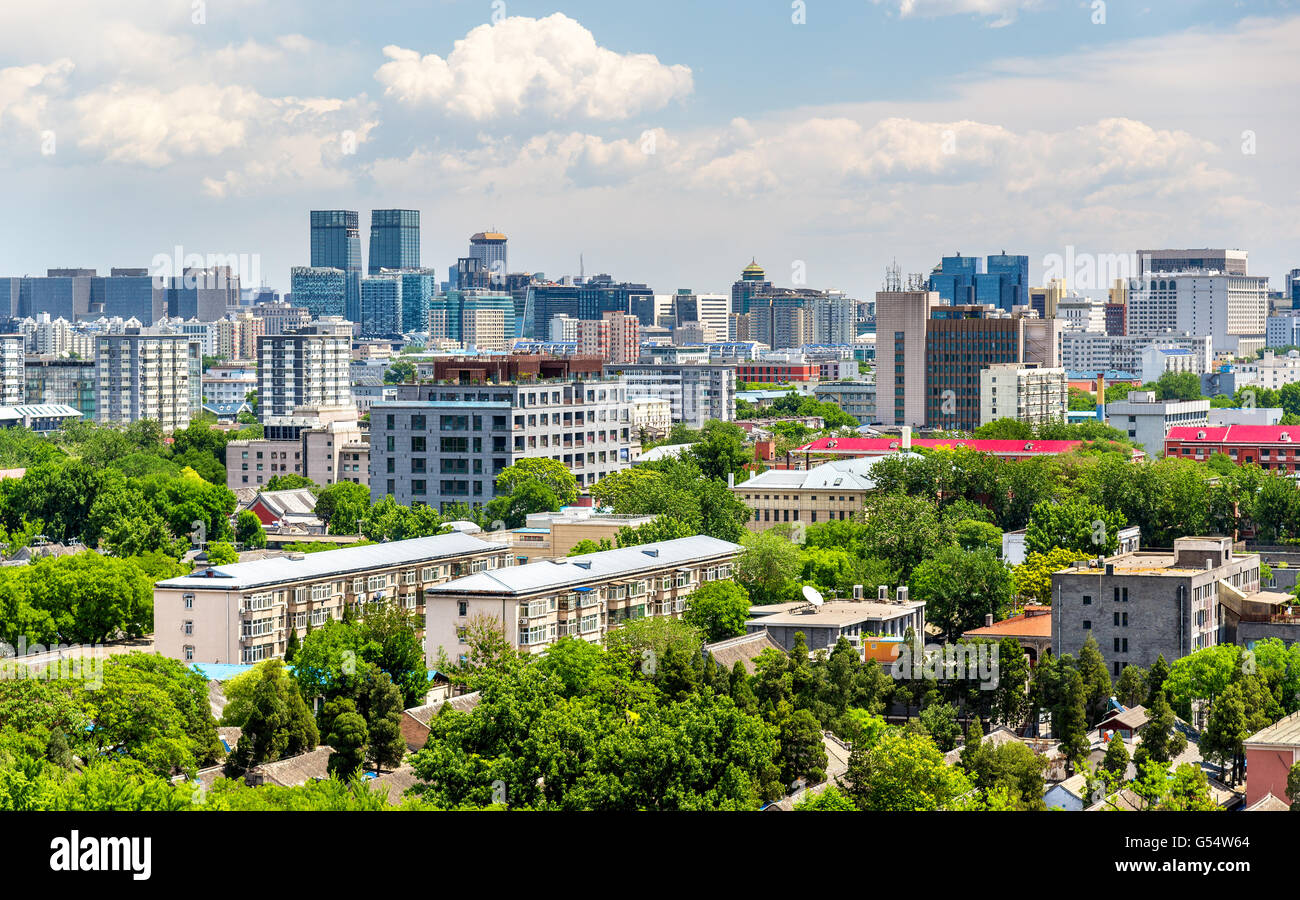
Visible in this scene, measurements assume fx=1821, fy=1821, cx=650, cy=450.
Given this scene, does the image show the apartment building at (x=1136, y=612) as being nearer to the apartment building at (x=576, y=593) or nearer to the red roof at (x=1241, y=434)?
the apartment building at (x=576, y=593)

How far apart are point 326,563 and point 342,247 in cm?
9644

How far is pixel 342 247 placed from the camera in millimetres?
115938

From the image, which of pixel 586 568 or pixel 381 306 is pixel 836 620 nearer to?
pixel 586 568

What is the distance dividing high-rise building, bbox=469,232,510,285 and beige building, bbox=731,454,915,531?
90.2 m

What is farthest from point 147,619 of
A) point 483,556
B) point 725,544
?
point 725,544

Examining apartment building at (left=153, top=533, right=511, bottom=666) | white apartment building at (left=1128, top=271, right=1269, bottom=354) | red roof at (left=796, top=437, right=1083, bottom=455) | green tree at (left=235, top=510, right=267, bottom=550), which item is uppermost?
white apartment building at (left=1128, top=271, right=1269, bottom=354)

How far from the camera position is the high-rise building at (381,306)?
121 metres

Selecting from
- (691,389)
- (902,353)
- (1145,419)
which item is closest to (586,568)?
(1145,419)

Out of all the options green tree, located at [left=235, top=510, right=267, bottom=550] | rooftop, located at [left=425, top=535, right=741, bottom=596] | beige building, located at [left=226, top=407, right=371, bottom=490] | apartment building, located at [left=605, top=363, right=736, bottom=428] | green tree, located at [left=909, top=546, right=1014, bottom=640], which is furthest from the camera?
apartment building, located at [left=605, top=363, right=736, bottom=428]

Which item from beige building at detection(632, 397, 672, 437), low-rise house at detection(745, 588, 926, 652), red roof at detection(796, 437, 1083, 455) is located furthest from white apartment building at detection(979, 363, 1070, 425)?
low-rise house at detection(745, 588, 926, 652)

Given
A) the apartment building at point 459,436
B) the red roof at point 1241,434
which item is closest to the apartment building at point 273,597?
the apartment building at point 459,436

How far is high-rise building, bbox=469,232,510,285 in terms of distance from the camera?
12425 centimetres

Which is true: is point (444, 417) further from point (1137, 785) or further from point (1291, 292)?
point (1291, 292)

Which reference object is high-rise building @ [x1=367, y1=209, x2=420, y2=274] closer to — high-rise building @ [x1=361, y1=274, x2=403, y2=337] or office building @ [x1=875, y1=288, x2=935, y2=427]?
high-rise building @ [x1=361, y1=274, x2=403, y2=337]
